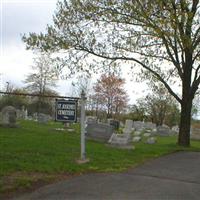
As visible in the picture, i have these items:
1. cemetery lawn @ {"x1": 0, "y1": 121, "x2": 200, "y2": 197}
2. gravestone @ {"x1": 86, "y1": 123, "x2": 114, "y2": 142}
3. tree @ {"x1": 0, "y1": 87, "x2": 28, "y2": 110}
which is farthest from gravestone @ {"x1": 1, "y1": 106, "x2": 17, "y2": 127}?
tree @ {"x1": 0, "y1": 87, "x2": 28, "y2": 110}

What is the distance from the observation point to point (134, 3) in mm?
20359

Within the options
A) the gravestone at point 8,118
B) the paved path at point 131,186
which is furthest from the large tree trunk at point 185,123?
the paved path at point 131,186

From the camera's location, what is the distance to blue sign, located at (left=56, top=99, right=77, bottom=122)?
12.9 metres

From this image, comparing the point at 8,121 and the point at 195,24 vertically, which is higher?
the point at 195,24

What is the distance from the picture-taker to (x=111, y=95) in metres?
76.0

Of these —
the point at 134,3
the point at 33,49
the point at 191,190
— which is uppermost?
the point at 134,3

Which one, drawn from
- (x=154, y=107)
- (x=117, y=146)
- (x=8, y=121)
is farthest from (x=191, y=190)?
→ (x=154, y=107)

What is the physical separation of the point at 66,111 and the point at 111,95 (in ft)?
207

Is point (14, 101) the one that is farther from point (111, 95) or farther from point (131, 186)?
point (131, 186)

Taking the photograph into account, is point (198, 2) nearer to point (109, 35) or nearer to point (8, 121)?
point (109, 35)

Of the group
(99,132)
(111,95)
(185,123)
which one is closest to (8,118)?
(99,132)

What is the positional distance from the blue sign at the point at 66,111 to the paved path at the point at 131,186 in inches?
88.5

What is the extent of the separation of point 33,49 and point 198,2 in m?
8.26

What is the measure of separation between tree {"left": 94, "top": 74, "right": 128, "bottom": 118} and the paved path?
62.1 meters
